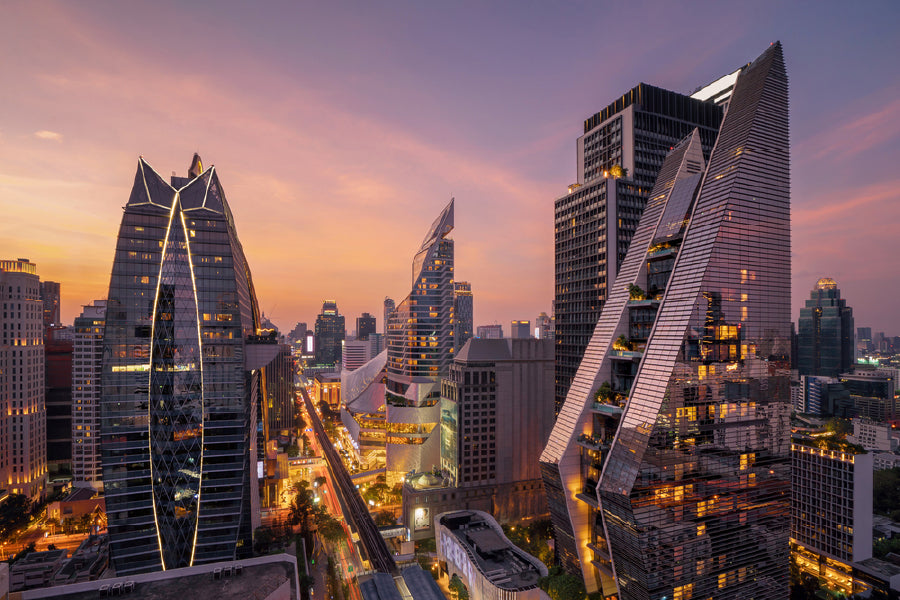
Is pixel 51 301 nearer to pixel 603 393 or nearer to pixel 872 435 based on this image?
pixel 603 393

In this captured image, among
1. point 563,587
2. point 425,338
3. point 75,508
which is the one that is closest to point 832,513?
point 563,587

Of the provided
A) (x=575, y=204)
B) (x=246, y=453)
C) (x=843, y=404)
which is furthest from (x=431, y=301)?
(x=843, y=404)

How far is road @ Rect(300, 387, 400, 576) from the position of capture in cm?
7094

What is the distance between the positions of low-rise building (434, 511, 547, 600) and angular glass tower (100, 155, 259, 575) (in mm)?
30899

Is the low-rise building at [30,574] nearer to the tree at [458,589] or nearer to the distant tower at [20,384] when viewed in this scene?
the distant tower at [20,384]

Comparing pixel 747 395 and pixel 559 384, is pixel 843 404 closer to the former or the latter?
pixel 559 384

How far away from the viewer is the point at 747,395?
170 ft

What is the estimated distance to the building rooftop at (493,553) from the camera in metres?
54.9

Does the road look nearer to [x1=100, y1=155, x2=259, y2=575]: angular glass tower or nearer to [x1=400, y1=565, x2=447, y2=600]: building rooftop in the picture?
[x1=400, y1=565, x2=447, y2=600]: building rooftop

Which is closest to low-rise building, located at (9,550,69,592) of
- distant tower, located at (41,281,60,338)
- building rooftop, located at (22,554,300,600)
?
building rooftop, located at (22,554,300,600)

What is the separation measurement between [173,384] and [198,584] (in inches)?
1294

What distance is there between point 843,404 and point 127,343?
21035 cm

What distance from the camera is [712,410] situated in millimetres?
50219

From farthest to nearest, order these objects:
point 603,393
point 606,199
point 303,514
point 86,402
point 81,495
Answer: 1. point 86,402
2. point 81,495
3. point 303,514
4. point 606,199
5. point 603,393
